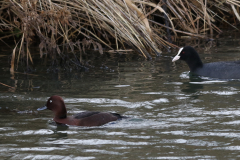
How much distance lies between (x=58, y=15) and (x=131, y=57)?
10.7 ft

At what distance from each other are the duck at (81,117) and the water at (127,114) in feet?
0.25

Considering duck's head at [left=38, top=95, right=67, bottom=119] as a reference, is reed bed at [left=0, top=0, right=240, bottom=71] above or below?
above

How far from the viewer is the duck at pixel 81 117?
18.5 feet

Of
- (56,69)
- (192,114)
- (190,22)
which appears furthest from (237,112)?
(190,22)

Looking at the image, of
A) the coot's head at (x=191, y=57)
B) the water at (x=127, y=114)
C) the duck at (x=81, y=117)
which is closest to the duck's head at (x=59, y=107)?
the duck at (x=81, y=117)

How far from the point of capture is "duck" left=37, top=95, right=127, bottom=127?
564cm

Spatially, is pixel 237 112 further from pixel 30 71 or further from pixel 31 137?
pixel 30 71

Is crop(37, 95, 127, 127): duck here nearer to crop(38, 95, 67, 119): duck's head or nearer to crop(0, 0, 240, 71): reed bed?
crop(38, 95, 67, 119): duck's head

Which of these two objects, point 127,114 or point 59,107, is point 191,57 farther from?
point 59,107

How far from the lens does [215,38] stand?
14.1 meters

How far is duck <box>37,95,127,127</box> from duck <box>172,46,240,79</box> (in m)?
3.88

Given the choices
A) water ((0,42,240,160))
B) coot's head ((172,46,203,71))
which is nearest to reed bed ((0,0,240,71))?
water ((0,42,240,160))

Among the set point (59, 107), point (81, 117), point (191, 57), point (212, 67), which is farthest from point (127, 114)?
point (191, 57)

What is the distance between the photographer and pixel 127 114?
6.09 meters
